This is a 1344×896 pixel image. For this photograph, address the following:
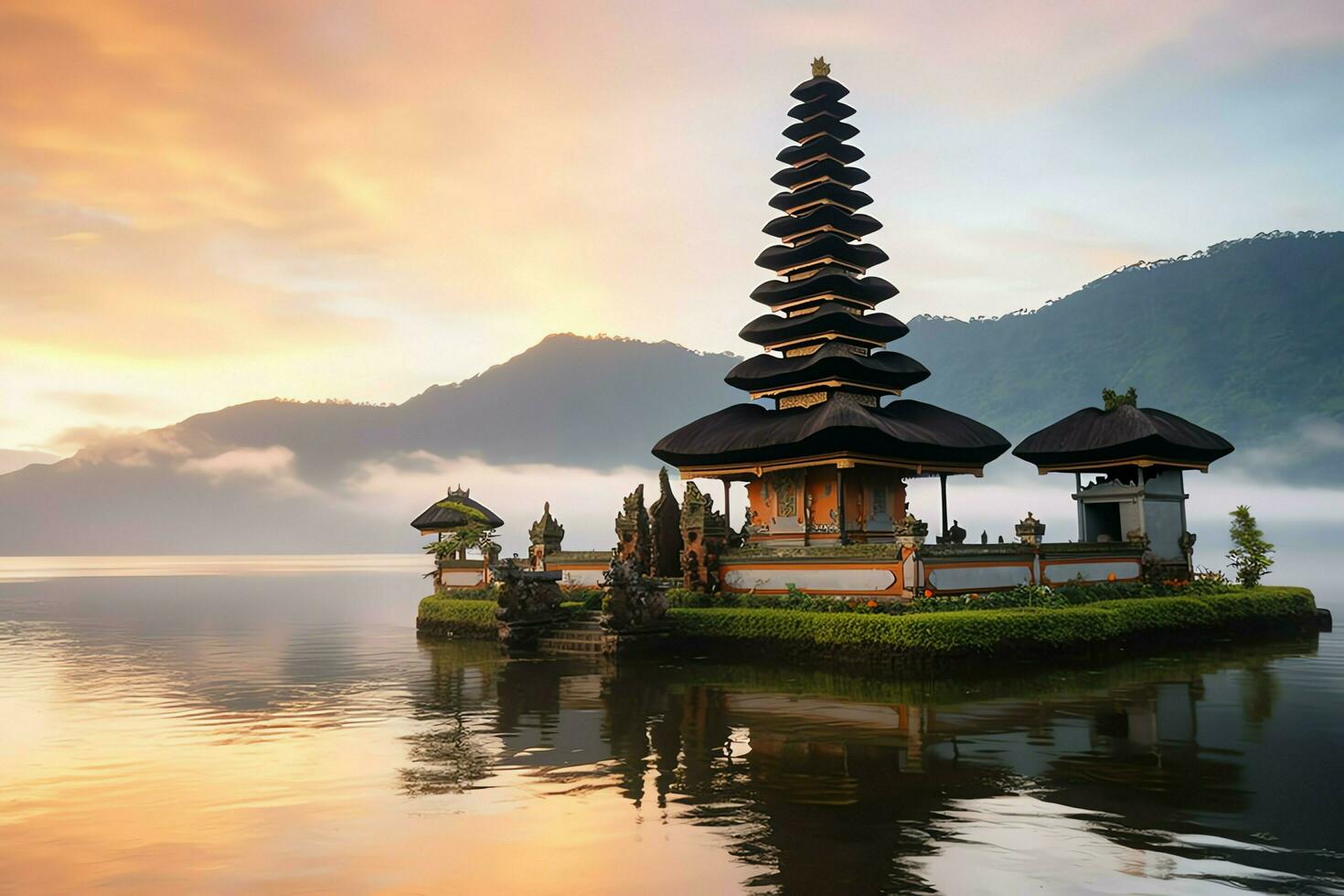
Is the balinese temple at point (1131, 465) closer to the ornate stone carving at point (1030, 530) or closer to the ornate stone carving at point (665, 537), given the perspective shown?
the ornate stone carving at point (1030, 530)

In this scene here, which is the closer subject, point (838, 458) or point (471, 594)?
point (838, 458)

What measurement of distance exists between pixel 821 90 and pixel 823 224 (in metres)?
5.61

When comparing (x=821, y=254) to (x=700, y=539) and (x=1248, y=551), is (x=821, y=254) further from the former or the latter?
(x=1248, y=551)

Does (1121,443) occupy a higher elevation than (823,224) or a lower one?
lower

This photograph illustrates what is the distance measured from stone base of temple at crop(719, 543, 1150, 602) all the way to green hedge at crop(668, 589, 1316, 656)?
1.36m

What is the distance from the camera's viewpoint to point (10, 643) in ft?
104

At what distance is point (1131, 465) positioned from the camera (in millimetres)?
30453

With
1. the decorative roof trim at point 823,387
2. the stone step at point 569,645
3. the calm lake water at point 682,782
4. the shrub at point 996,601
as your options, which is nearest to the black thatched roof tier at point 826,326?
the decorative roof trim at point 823,387

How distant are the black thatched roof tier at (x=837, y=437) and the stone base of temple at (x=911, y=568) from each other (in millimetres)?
3893


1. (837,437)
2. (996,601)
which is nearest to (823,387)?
(837,437)

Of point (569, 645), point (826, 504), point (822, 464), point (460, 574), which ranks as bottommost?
point (569, 645)

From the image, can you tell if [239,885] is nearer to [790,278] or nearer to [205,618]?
[790,278]

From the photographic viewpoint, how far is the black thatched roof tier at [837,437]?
1099 inches

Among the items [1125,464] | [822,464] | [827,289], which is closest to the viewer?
[822,464]
